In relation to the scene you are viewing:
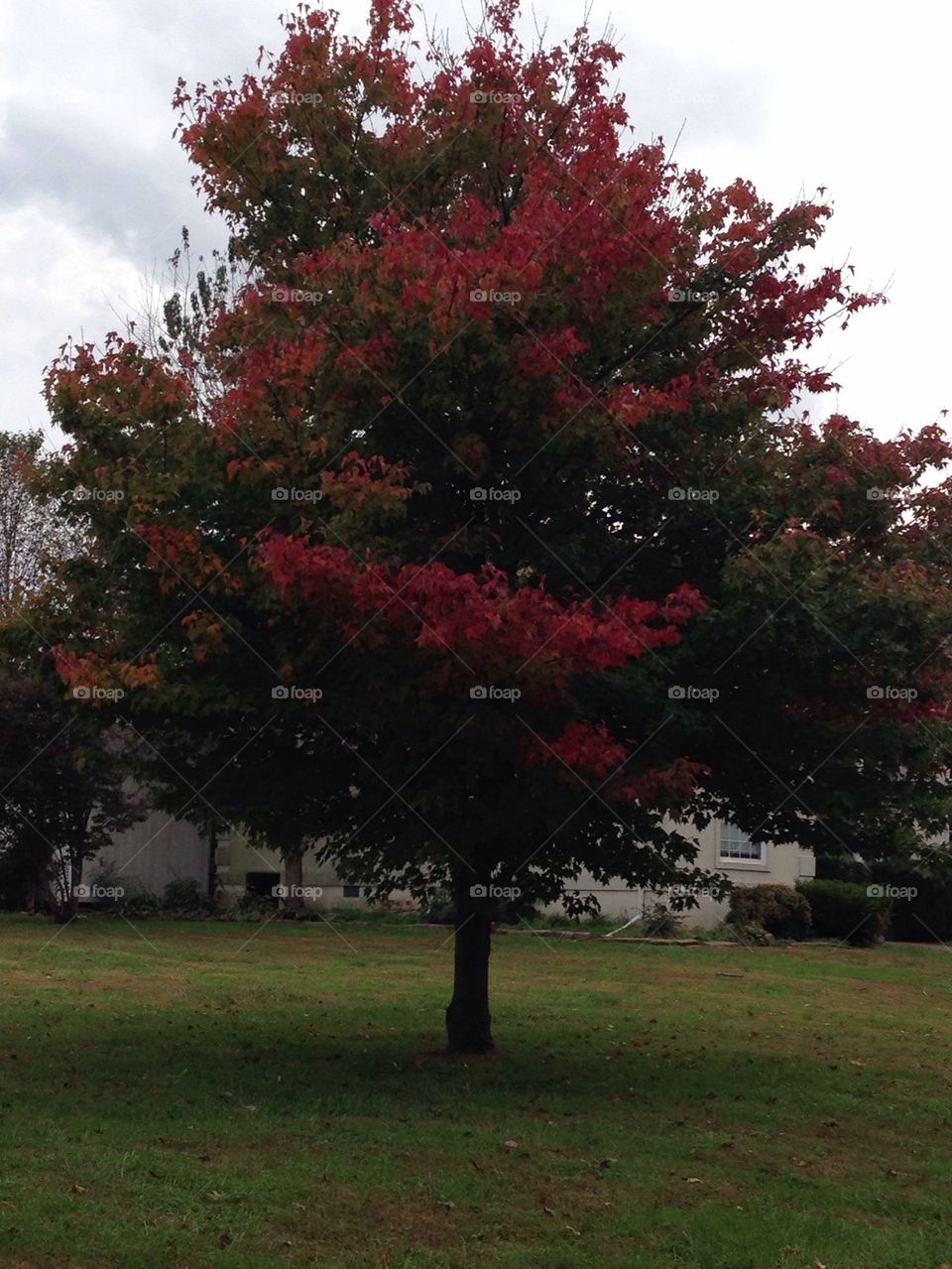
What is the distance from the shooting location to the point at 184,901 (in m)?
28.7

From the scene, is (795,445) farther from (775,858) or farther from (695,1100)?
(775,858)

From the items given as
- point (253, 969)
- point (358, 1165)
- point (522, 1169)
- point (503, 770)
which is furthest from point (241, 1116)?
point (253, 969)

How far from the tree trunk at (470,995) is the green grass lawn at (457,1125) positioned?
11.6 inches

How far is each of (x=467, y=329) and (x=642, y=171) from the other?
202 cm

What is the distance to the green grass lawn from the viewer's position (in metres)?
7.29
